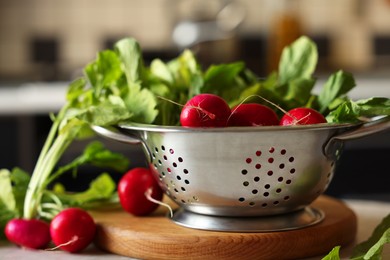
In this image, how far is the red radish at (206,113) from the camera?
3.09 ft

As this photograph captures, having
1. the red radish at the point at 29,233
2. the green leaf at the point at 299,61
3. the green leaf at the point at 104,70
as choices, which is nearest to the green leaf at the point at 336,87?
the green leaf at the point at 299,61

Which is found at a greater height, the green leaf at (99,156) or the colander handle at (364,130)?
the colander handle at (364,130)

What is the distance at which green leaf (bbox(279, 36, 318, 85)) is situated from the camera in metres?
1.17

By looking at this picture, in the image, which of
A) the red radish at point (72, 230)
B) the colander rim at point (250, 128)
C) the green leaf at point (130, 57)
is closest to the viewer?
the colander rim at point (250, 128)

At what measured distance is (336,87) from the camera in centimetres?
108

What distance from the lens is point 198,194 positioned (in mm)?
977

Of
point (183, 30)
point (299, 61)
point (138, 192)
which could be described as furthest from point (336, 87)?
point (183, 30)

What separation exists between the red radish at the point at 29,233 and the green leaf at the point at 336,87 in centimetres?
43

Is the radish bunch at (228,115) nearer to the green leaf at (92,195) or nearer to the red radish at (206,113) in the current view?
the red radish at (206,113)

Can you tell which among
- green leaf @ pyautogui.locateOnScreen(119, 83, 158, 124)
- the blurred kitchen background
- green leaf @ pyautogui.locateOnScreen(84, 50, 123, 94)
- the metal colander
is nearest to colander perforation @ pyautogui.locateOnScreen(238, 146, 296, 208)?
the metal colander

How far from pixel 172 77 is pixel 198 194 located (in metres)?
0.28

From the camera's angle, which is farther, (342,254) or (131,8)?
(131,8)

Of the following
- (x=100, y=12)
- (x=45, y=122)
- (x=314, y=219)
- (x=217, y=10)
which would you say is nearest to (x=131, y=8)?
(x=100, y=12)

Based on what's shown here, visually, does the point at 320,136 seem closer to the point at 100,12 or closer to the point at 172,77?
the point at 172,77
